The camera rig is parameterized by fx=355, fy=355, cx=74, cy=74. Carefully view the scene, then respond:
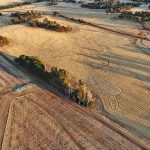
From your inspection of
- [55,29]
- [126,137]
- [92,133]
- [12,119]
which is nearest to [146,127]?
[126,137]

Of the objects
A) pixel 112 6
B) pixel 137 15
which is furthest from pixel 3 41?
pixel 112 6

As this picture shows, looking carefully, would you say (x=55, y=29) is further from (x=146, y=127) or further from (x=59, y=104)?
(x=146, y=127)

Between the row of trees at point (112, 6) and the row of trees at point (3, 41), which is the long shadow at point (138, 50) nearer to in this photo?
the row of trees at point (3, 41)

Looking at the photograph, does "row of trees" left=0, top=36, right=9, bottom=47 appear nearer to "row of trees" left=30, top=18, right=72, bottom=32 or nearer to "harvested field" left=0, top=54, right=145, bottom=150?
"row of trees" left=30, top=18, right=72, bottom=32

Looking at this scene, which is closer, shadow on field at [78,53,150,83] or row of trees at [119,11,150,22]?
shadow on field at [78,53,150,83]

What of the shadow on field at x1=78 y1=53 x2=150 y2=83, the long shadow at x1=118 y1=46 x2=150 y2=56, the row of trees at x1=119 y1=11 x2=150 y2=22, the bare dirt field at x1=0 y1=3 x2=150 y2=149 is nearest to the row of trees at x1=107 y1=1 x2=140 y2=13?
the row of trees at x1=119 y1=11 x2=150 y2=22

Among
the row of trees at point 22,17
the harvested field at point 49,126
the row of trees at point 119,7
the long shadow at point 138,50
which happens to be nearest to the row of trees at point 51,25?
the row of trees at point 22,17
